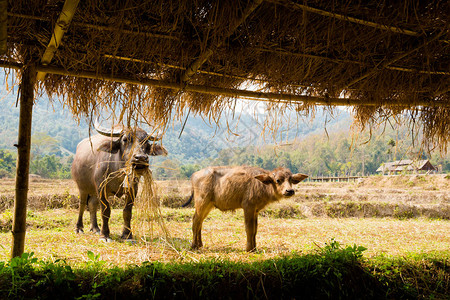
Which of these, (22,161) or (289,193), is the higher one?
(22,161)

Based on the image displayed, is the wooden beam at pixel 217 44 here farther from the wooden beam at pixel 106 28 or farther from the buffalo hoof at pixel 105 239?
the buffalo hoof at pixel 105 239

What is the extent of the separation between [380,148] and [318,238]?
4952cm

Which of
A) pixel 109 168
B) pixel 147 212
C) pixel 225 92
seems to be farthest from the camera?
pixel 109 168

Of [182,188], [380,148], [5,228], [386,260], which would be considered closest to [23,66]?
[386,260]

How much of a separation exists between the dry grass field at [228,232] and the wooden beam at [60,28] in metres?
1.77

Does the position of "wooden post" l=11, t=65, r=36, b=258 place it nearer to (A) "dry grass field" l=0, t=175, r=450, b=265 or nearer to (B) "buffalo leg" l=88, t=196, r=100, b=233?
(A) "dry grass field" l=0, t=175, r=450, b=265

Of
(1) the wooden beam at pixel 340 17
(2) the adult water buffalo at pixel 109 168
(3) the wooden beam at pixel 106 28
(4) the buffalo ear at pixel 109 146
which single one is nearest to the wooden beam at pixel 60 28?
(3) the wooden beam at pixel 106 28

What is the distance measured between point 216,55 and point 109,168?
2911 millimetres

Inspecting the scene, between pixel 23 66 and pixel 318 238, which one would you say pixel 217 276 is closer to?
pixel 23 66

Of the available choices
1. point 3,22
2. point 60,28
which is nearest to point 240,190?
point 60,28

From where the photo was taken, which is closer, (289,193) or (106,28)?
(106,28)

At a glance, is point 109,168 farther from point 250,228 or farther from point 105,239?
point 250,228

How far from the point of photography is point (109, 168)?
4980mm

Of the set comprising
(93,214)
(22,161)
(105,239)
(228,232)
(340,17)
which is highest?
(340,17)
